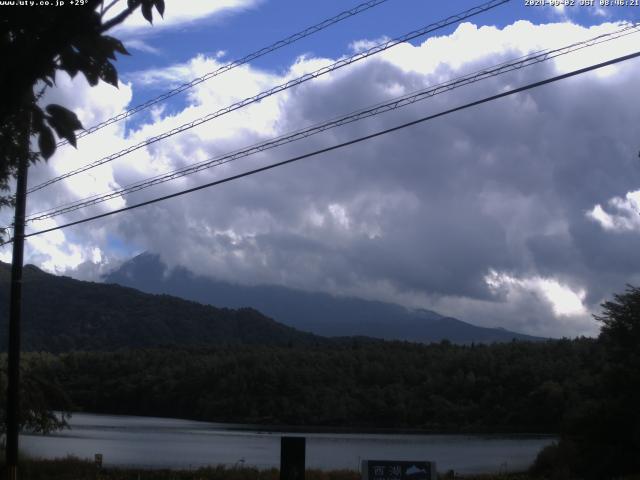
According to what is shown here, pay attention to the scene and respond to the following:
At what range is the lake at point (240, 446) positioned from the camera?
147 feet

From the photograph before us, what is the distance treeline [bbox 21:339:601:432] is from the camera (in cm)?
7675

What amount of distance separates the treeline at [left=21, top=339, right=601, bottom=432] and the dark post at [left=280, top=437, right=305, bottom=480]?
59.6 m

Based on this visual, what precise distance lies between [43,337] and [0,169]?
113m

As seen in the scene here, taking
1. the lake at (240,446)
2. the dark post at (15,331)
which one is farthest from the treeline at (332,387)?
the dark post at (15,331)

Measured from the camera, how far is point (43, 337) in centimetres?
11362

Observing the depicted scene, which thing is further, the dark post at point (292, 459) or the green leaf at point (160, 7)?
the dark post at point (292, 459)

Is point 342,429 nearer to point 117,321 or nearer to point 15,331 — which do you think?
point 117,321

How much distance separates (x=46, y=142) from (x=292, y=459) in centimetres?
1230

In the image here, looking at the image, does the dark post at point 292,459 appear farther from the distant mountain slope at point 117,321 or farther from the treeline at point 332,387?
the distant mountain slope at point 117,321

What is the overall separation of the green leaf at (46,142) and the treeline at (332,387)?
2807 inches

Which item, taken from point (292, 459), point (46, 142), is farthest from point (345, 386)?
point (46, 142)

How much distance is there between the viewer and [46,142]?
17.7ft

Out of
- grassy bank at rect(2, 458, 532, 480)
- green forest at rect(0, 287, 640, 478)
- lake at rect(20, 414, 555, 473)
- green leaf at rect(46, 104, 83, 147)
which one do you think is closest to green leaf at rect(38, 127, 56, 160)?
green leaf at rect(46, 104, 83, 147)

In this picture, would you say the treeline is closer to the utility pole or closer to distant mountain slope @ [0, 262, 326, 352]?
distant mountain slope @ [0, 262, 326, 352]
